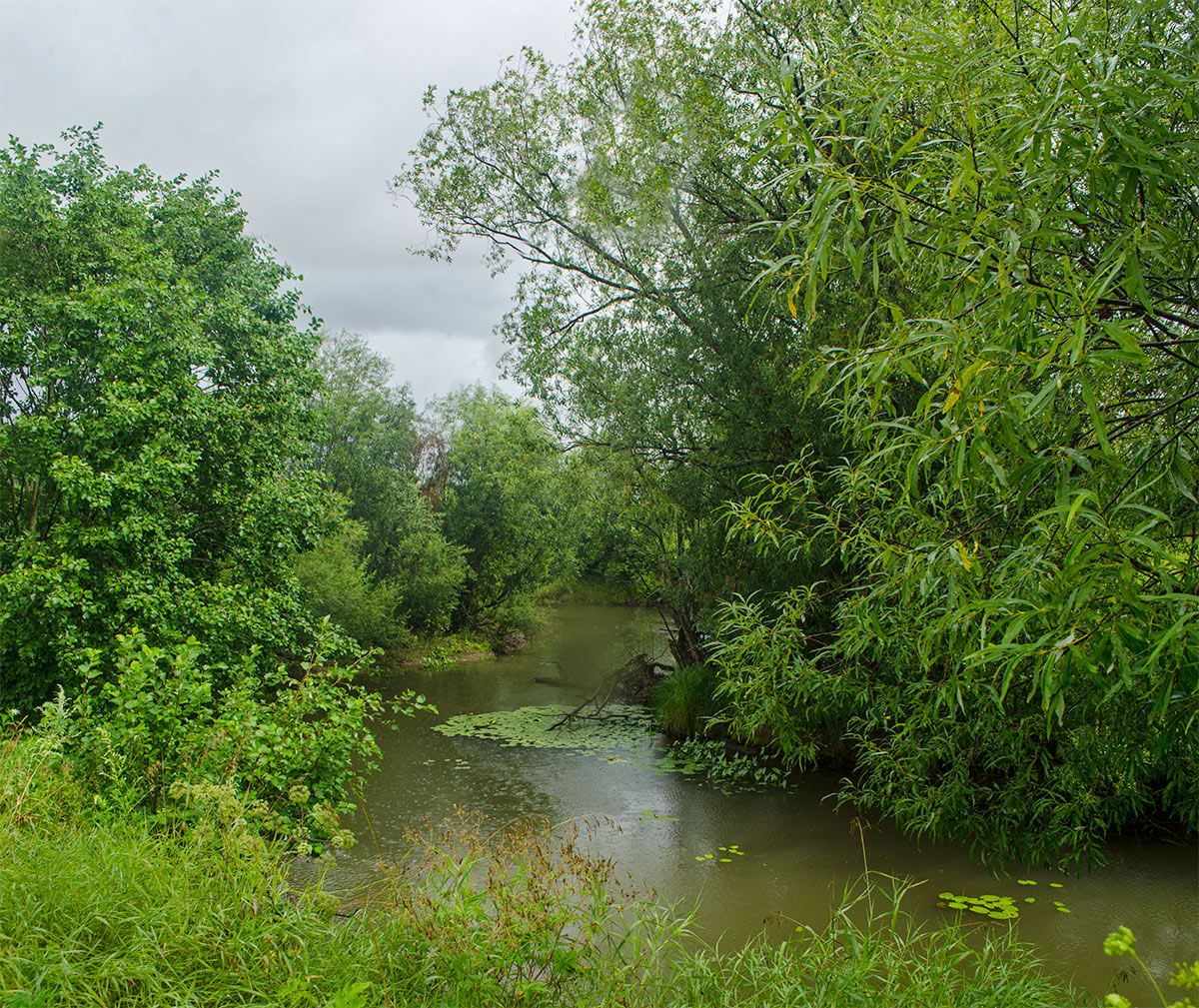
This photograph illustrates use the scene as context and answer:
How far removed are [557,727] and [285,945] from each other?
28.9 ft

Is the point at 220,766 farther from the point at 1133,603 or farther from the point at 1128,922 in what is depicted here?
the point at 1128,922

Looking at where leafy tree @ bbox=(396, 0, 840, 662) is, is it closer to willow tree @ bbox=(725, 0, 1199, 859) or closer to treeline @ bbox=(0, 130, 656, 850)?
treeline @ bbox=(0, 130, 656, 850)

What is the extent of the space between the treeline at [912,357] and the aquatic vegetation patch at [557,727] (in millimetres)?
1314

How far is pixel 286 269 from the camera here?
1278cm

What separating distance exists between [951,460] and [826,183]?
954 millimetres

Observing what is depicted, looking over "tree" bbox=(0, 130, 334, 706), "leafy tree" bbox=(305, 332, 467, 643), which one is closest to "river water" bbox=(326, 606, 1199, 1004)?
"tree" bbox=(0, 130, 334, 706)

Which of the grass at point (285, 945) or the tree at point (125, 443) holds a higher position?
the tree at point (125, 443)

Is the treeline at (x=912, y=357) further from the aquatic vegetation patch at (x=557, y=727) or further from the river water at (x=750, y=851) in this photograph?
the aquatic vegetation patch at (x=557, y=727)

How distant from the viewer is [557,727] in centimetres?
1169

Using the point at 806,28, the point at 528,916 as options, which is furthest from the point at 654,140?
the point at 528,916

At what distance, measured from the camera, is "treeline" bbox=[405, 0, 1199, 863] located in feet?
7.63

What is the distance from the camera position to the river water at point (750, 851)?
517 cm

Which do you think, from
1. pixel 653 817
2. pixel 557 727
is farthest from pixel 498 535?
pixel 653 817

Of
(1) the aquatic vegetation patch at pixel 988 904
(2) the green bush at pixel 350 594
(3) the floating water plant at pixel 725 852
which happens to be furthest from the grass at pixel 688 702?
(2) the green bush at pixel 350 594
